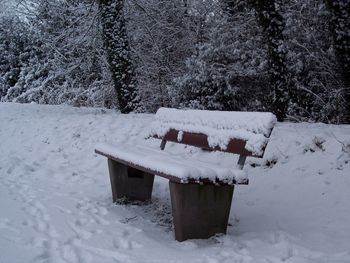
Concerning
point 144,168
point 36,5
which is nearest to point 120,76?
point 144,168

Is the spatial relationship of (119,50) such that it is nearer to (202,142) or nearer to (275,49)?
(275,49)

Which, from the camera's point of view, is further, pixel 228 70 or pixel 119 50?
pixel 119 50

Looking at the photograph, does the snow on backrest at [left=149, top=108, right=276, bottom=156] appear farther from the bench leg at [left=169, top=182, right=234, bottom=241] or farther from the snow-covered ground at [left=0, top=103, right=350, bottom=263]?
the snow-covered ground at [left=0, top=103, right=350, bottom=263]

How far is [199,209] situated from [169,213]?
0.99 metres

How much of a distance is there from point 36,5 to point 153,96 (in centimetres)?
671

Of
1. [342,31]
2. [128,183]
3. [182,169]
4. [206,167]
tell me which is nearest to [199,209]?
[206,167]

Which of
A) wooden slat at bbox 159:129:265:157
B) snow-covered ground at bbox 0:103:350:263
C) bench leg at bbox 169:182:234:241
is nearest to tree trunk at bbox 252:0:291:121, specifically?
snow-covered ground at bbox 0:103:350:263

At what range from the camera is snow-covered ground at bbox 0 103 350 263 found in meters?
3.40

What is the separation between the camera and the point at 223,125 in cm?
433

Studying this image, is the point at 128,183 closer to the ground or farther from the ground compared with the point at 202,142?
closer to the ground

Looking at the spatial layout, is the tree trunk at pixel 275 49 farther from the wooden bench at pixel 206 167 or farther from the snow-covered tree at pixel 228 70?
the wooden bench at pixel 206 167

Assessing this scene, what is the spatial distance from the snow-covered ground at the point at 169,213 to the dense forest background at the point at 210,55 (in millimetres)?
2098

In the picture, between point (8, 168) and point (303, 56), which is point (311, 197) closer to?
point (8, 168)

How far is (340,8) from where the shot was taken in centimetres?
669
